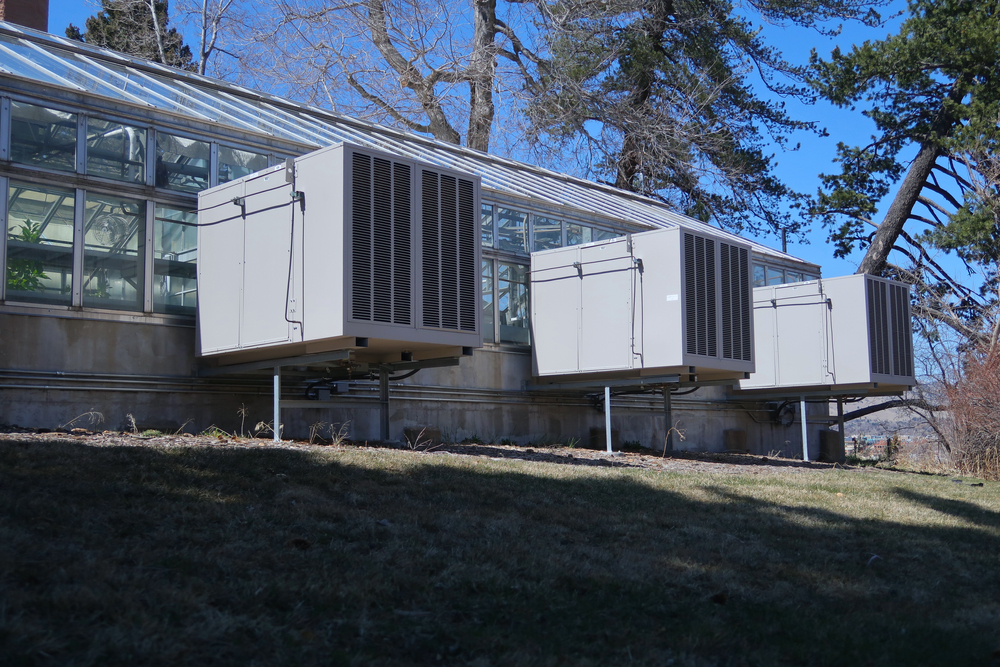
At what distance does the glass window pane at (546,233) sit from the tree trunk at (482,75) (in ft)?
36.2

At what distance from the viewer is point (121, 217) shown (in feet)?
35.3

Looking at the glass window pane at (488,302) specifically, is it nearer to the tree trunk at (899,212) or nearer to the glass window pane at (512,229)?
the glass window pane at (512,229)

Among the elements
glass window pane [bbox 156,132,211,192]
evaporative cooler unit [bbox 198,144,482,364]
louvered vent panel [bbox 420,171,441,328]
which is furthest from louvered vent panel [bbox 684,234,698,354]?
glass window pane [bbox 156,132,211,192]

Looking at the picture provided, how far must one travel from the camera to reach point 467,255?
10.8m

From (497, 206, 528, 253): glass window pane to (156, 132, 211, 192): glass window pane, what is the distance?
4.82 meters

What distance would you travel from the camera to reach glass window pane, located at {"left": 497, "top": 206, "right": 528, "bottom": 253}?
14.9 meters

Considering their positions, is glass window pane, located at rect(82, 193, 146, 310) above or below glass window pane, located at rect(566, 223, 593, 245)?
below

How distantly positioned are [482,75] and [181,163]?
16.0m

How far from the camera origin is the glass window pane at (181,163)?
11195mm

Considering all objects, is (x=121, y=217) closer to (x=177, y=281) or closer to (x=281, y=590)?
(x=177, y=281)

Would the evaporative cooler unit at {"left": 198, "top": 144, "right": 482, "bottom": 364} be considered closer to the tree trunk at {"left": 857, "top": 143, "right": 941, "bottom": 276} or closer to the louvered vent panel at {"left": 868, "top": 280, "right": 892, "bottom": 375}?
the louvered vent panel at {"left": 868, "top": 280, "right": 892, "bottom": 375}

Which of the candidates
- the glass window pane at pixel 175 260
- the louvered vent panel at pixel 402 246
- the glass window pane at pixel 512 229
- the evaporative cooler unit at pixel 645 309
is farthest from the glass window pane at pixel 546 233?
the glass window pane at pixel 175 260

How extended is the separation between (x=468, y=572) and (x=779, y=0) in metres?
25.1

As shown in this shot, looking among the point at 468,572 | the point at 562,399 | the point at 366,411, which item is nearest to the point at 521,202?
the point at 562,399
